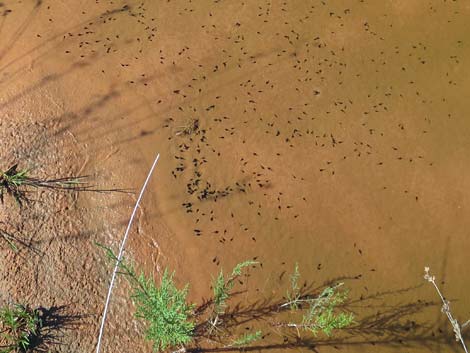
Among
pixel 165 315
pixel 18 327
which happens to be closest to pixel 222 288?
pixel 165 315

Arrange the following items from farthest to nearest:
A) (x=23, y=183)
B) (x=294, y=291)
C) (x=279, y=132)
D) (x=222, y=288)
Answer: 1. (x=279, y=132)
2. (x=23, y=183)
3. (x=294, y=291)
4. (x=222, y=288)

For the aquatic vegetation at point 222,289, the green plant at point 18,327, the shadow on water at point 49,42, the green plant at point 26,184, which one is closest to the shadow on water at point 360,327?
the aquatic vegetation at point 222,289

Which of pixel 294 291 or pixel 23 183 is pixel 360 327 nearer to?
pixel 294 291

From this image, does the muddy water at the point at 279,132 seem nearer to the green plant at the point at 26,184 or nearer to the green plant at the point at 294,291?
the green plant at the point at 294,291

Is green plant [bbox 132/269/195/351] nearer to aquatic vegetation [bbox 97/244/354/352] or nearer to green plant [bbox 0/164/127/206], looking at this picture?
aquatic vegetation [bbox 97/244/354/352]

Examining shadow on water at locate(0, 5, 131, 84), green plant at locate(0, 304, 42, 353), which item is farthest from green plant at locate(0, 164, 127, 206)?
shadow on water at locate(0, 5, 131, 84)

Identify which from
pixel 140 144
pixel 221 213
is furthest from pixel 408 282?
pixel 140 144
